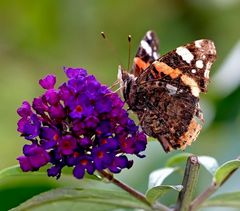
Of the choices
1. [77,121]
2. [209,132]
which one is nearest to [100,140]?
[77,121]

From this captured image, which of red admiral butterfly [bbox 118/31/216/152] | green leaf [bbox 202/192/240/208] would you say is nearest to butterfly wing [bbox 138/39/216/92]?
red admiral butterfly [bbox 118/31/216/152]

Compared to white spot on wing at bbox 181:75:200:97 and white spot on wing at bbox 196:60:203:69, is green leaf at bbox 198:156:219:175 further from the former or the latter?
white spot on wing at bbox 196:60:203:69

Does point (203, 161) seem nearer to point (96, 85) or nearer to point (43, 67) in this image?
point (96, 85)

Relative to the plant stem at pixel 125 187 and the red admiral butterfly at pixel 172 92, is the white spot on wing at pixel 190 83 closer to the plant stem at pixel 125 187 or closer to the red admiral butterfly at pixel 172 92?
the red admiral butterfly at pixel 172 92

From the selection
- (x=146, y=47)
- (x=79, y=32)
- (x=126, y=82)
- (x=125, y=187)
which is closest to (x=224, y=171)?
(x=125, y=187)

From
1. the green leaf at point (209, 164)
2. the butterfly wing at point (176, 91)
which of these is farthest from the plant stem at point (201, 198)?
the butterfly wing at point (176, 91)

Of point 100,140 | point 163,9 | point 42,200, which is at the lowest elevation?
point 42,200
